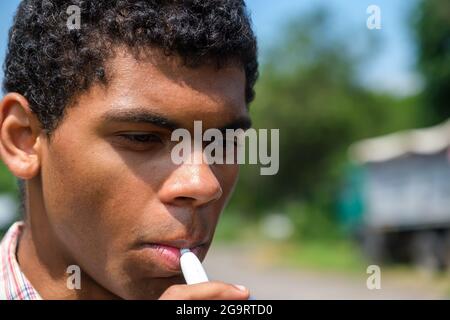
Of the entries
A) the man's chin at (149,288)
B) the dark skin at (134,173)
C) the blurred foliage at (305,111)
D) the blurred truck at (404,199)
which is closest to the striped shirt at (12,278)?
the dark skin at (134,173)

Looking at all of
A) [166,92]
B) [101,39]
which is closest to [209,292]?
[166,92]

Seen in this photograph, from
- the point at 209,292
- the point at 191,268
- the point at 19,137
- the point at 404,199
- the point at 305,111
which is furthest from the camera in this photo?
the point at 305,111

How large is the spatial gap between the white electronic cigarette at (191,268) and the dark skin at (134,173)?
0.04 m

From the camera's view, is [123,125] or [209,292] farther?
[123,125]

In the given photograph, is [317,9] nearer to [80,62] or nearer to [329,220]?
[329,220]

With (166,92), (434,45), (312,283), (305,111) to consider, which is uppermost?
(305,111)

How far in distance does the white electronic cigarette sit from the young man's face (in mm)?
36

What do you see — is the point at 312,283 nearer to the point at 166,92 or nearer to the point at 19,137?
the point at 19,137

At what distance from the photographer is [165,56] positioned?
73.8 inches

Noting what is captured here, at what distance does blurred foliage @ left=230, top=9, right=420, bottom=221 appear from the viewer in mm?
33094

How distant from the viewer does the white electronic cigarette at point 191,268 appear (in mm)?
1705

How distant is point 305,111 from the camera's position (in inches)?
1309

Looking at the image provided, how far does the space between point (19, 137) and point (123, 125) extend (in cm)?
40
